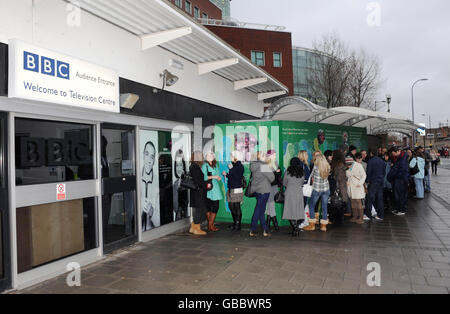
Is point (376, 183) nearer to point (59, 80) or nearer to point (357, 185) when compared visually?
point (357, 185)

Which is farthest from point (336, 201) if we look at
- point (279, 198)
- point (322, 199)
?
point (279, 198)

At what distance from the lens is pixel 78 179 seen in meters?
5.33

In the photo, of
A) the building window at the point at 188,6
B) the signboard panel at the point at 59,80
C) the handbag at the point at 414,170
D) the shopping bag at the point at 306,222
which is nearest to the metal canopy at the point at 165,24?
the signboard panel at the point at 59,80

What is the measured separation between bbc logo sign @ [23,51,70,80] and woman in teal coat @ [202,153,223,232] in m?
3.70

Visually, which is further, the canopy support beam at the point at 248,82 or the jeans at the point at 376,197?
the canopy support beam at the point at 248,82

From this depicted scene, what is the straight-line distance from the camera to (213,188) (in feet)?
25.1

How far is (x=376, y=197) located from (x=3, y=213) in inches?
316

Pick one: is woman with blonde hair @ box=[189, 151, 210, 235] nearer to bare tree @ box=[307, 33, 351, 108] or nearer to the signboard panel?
the signboard panel

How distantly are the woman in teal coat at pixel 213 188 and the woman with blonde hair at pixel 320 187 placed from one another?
2088 millimetres

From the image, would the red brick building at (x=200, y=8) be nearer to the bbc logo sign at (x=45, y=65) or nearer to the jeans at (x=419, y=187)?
the jeans at (x=419, y=187)

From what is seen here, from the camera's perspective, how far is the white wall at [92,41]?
423 centimetres

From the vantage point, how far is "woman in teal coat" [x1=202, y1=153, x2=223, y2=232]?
7.62 meters
